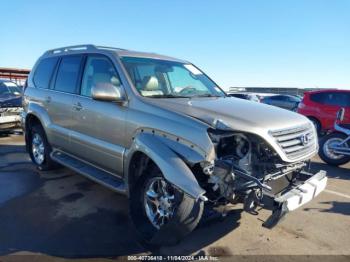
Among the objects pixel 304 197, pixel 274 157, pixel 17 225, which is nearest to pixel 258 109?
pixel 274 157

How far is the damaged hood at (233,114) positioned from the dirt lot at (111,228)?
4.04ft

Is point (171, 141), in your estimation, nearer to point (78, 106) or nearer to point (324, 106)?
point (78, 106)

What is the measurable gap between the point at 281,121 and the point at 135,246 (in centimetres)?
205

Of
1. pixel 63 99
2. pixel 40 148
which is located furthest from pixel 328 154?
pixel 40 148

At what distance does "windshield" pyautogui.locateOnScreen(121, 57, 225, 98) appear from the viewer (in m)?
4.11

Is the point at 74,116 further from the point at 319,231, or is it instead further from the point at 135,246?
the point at 319,231

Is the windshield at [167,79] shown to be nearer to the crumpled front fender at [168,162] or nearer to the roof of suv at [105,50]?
the roof of suv at [105,50]

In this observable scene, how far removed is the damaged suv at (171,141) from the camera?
309cm

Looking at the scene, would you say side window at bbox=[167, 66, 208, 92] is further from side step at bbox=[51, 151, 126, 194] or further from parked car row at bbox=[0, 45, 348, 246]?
side step at bbox=[51, 151, 126, 194]

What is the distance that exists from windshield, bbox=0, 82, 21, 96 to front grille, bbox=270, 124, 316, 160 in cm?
906

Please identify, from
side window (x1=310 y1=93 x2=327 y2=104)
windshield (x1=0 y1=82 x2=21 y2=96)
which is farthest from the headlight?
side window (x1=310 y1=93 x2=327 y2=104)

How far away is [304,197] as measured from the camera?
11.1 feet

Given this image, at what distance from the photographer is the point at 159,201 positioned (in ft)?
11.7

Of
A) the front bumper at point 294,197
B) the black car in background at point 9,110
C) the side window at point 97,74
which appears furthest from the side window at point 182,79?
the black car in background at point 9,110
